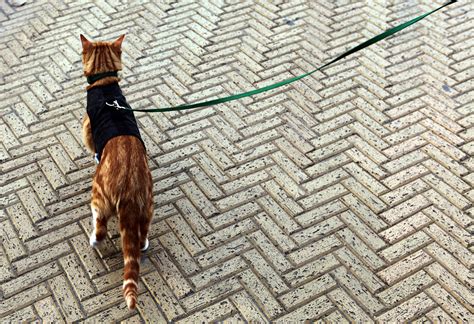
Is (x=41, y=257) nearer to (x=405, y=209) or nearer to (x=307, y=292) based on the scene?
(x=307, y=292)

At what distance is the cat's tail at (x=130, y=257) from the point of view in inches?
123

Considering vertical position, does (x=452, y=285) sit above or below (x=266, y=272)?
above

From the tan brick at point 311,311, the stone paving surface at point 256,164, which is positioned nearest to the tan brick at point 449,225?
the stone paving surface at point 256,164

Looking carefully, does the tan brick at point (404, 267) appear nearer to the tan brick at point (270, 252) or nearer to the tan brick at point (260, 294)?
the tan brick at point (270, 252)

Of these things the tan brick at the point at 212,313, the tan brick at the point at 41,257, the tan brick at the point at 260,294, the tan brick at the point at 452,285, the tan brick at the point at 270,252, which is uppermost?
the tan brick at the point at 452,285

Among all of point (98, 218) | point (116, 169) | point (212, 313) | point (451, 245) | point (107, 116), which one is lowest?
point (212, 313)

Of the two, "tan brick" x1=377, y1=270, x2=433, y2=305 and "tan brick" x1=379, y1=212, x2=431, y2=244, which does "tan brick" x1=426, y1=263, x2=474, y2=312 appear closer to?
"tan brick" x1=377, y1=270, x2=433, y2=305

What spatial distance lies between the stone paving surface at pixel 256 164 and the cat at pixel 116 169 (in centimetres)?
40

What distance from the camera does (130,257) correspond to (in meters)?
3.25

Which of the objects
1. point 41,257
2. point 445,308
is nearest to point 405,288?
point 445,308

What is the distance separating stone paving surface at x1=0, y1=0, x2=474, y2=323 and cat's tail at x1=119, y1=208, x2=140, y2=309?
0.37 m

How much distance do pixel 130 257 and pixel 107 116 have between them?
1.10 m

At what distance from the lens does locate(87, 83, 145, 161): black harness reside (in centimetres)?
363

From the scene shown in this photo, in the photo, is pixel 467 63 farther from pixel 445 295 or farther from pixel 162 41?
pixel 162 41
